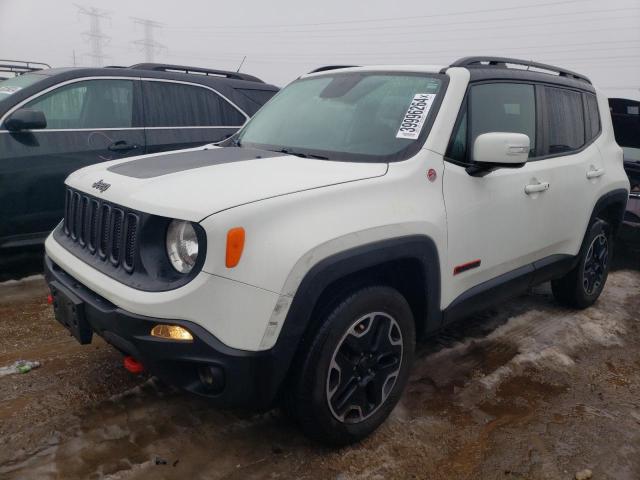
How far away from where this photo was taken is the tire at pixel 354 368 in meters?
2.37

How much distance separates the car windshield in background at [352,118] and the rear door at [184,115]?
Answer: 6.29 ft

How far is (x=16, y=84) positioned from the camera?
4.82 metres

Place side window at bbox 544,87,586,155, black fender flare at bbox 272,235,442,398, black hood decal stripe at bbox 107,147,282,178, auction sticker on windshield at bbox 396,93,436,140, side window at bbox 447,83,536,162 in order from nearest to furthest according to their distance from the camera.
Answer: black fender flare at bbox 272,235,442,398 < black hood decal stripe at bbox 107,147,282,178 < auction sticker on windshield at bbox 396,93,436,140 < side window at bbox 447,83,536,162 < side window at bbox 544,87,586,155

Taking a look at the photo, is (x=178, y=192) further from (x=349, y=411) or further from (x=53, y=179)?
(x=53, y=179)

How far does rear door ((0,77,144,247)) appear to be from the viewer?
14.5ft

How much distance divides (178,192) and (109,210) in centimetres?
42

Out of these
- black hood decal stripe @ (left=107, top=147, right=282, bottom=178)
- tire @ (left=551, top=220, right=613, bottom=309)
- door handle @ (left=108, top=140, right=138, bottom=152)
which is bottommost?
tire @ (left=551, top=220, right=613, bottom=309)

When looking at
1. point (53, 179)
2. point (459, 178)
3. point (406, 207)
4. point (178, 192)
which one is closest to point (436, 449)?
point (406, 207)

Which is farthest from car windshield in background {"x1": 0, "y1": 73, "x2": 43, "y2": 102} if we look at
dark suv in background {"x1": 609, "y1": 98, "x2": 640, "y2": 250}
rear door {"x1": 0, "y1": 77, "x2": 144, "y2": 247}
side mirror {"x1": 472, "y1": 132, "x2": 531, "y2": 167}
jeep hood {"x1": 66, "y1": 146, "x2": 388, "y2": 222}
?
dark suv in background {"x1": 609, "y1": 98, "x2": 640, "y2": 250}

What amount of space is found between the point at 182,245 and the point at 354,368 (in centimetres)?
99

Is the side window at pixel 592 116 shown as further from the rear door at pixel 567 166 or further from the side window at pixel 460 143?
the side window at pixel 460 143

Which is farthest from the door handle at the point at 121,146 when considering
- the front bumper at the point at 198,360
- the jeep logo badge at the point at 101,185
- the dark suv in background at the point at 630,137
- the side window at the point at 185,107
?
the dark suv in background at the point at 630,137

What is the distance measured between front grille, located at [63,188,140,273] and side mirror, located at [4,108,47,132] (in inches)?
70.5

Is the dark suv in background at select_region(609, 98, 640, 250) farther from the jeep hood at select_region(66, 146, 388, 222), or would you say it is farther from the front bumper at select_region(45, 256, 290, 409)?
the front bumper at select_region(45, 256, 290, 409)
